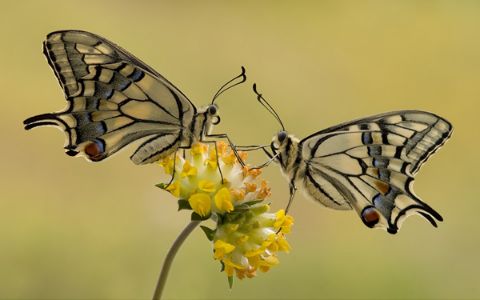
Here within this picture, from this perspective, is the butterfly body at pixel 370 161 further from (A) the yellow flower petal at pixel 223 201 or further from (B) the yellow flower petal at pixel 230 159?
(A) the yellow flower petal at pixel 223 201

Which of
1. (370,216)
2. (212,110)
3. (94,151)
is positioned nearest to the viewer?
(94,151)

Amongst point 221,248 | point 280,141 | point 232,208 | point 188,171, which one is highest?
point 280,141

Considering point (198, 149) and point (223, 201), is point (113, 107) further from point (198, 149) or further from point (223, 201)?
point (223, 201)

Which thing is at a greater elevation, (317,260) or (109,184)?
(109,184)

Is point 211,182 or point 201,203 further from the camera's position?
point 211,182

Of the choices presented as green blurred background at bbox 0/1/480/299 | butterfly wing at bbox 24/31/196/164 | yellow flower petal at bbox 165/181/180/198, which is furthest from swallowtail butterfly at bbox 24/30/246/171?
green blurred background at bbox 0/1/480/299

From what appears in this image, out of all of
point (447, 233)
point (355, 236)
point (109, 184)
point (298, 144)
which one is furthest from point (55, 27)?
point (298, 144)

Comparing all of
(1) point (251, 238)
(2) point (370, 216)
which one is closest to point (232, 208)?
(1) point (251, 238)

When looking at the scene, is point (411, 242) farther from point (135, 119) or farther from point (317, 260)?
point (135, 119)
